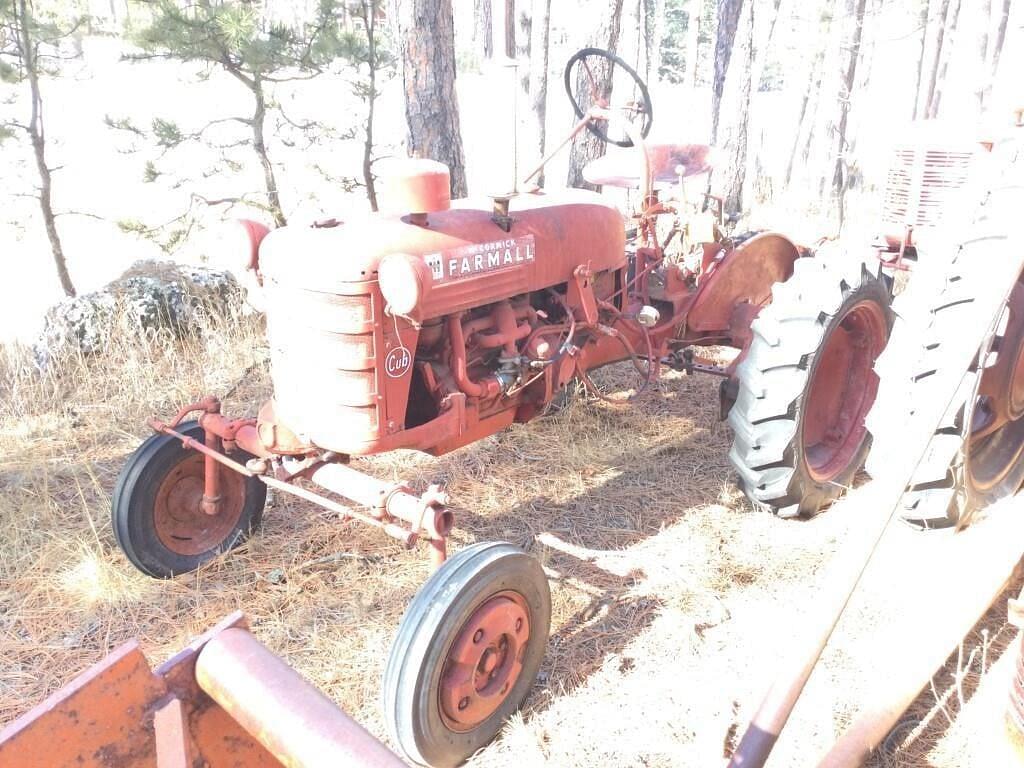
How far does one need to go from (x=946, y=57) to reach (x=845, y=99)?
798 centimetres

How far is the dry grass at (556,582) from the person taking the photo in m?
2.41

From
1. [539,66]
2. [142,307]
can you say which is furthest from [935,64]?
[142,307]

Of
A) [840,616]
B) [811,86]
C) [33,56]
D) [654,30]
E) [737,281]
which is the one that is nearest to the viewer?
[840,616]

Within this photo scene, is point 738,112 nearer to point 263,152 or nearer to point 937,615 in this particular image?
point 263,152

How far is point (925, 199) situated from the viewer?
4531 mm

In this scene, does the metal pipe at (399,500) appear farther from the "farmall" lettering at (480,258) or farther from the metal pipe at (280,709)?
the metal pipe at (280,709)

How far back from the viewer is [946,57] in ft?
50.2

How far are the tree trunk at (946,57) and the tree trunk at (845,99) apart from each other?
4996mm

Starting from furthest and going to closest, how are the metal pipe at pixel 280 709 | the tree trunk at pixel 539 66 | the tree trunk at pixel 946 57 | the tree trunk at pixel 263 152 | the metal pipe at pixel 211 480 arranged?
the tree trunk at pixel 946 57 → the tree trunk at pixel 539 66 → the tree trunk at pixel 263 152 → the metal pipe at pixel 211 480 → the metal pipe at pixel 280 709

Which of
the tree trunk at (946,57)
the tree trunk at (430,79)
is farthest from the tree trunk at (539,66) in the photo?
the tree trunk at (946,57)

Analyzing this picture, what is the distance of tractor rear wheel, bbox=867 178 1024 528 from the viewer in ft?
8.42

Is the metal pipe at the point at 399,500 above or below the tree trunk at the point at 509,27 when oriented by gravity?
below

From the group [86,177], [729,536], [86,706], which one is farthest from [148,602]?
[86,177]

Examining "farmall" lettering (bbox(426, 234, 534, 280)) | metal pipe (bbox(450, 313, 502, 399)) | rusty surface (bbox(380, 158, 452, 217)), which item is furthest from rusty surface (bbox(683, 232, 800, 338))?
rusty surface (bbox(380, 158, 452, 217))
